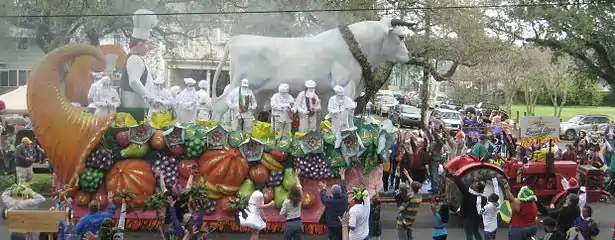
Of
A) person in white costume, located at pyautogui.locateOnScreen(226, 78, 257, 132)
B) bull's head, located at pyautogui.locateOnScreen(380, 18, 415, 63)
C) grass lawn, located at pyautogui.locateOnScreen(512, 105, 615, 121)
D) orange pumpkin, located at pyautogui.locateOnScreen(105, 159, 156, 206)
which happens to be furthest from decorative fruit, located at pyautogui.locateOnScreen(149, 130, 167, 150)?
grass lawn, located at pyautogui.locateOnScreen(512, 105, 615, 121)

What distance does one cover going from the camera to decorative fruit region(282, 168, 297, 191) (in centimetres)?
1205

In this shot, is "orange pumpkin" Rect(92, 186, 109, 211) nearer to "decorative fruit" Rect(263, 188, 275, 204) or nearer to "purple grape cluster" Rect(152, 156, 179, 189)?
"purple grape cluster" Rect(152, 156, 179, 189)

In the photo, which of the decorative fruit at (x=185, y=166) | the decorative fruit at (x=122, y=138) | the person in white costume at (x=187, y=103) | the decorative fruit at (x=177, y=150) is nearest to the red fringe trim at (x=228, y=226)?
the decorative fruit at (x=185, y=166)

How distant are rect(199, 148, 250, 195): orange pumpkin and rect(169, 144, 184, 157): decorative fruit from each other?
0.34 metres

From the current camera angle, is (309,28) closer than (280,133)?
No

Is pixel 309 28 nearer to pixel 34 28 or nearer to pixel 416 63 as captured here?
pixel 416 63

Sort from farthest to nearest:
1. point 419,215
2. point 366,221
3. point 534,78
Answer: point 534,78, point 419,215, point 366,221

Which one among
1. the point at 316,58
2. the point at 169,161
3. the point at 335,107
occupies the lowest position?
the point at 169,161

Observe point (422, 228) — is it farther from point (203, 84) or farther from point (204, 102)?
point (203, 84)

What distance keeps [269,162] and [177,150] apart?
1501 mm

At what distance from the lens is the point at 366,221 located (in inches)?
368

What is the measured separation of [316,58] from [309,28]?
6956 mm

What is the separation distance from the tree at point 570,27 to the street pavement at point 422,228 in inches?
359

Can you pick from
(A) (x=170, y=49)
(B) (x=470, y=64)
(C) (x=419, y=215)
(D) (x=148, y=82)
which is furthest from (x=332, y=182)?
(B) (x=470, y=64)
